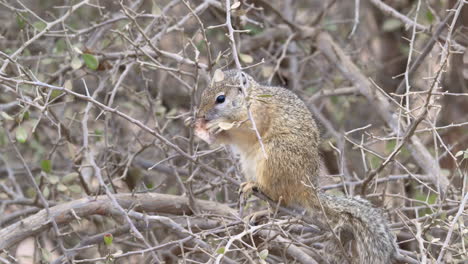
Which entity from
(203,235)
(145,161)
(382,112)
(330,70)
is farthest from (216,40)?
(203,235)

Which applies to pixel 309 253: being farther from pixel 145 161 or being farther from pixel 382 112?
pixel 145 161

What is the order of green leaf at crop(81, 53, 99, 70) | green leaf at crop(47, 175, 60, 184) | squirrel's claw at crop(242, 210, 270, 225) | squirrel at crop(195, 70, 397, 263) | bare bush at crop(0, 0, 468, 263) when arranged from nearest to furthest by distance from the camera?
bare bush at crop(0, 0, 468, 263)
squirrel at crop(195, 70, 397, 263)
squirrel's claw at crop(242, 210, 270, 225)
green leaf at crop(81, 53, 99, 70)
green leaf at crop(47, 175, 60, 184)

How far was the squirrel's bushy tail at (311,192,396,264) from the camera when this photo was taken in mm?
2836

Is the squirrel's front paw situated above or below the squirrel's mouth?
below

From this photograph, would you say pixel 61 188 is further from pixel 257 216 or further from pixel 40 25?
pixel 257 216

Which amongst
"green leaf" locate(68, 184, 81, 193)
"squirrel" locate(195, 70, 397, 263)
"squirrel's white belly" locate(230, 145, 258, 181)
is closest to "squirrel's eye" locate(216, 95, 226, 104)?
"squirrel" locate(195, 70, 397, 263)

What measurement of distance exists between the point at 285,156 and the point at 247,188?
205 millimetres

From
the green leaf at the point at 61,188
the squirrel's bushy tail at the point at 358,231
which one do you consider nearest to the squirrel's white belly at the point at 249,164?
the squirrel's bushy tail at the point at 358,231

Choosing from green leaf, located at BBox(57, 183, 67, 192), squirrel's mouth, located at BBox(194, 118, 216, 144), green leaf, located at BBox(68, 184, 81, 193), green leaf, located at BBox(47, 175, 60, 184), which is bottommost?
green leaf, located at BBox(68, 184, 81, 193)

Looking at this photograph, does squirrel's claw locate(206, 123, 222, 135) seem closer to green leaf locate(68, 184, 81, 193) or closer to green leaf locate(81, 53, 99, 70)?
green leaf locate(81, 53, 99, 70)

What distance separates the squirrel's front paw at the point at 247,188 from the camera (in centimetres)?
308

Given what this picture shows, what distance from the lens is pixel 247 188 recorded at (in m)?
3.09

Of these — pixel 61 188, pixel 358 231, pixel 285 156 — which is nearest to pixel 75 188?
pixel 61 188

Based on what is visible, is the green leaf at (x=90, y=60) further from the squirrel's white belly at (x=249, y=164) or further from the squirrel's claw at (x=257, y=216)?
the squirrel's claw at (x=257, y=216)
